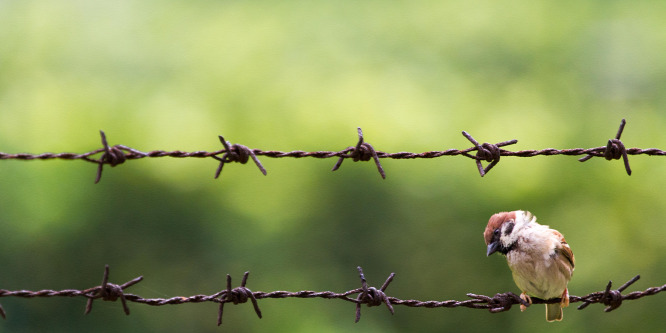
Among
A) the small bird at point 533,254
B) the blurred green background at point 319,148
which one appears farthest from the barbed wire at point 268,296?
the blurred green background at point 319,148

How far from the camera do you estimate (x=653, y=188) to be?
496 inches

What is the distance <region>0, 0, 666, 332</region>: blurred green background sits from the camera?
40.7ft

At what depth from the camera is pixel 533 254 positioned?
4641 mm

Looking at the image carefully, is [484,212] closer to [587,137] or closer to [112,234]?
[587,137]

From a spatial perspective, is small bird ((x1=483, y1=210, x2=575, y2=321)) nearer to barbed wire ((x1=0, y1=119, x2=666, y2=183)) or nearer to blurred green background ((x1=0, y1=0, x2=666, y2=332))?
barbed wire ((x1=0, y1=119, x2=666, y2=183))

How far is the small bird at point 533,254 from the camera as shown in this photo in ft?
14.9

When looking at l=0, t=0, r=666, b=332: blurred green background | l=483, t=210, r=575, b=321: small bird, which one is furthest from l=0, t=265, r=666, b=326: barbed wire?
l=0, t=0, r=666, b=332: blurred green background

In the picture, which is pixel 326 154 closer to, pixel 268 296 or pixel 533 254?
pixel 268 296

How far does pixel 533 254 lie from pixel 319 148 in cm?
861

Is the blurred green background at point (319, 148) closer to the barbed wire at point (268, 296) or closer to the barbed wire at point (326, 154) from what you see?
the barbed wire at point (268, 296)

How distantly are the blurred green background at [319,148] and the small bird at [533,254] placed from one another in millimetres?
7252

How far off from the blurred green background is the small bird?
7.25 meters

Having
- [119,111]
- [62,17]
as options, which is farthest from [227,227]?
[62,17]

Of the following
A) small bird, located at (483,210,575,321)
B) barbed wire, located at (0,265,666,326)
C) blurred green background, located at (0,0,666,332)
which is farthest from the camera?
blurred green background, located at (0,0,666,332)
